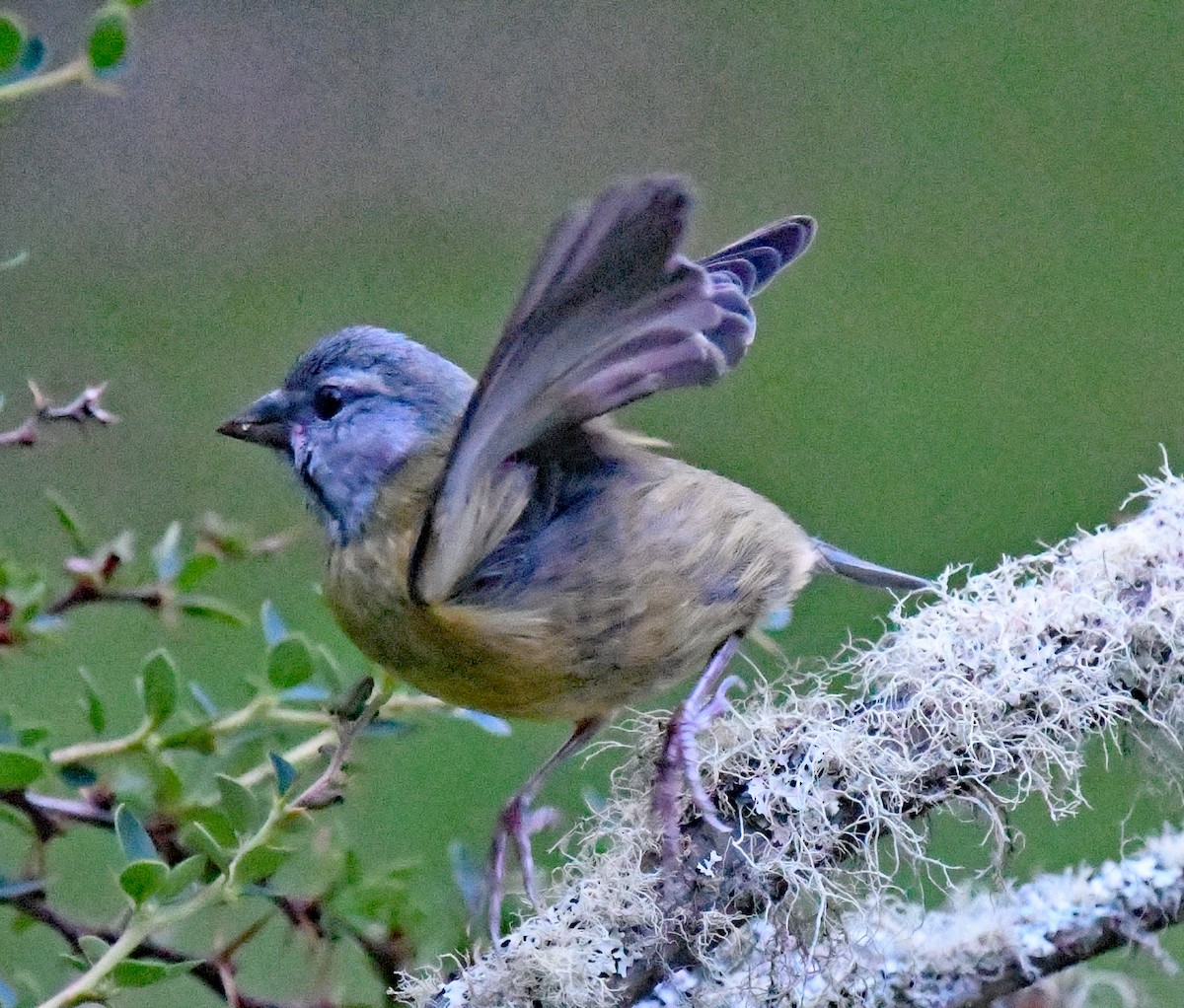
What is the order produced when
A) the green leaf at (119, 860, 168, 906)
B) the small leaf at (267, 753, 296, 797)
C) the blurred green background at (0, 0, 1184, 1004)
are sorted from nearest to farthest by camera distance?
the green leaf at (119, 860, 168, 906) → the small leaf at (267, 753, 296, 797) → the blurred green background at (0, 0, 1184, 1004)

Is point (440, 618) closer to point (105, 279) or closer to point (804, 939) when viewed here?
point (804, 939)

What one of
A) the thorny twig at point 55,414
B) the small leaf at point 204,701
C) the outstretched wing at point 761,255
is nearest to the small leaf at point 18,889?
the small leaf at point 204,701

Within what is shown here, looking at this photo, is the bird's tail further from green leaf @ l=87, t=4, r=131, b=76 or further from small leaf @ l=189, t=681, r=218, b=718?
green leaf @ l=87, t=4, r=131, b=76

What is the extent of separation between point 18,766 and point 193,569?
1.08 feet

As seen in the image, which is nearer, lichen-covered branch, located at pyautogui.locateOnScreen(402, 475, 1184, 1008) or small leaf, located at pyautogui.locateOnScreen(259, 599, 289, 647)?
lichen-covered branch, located at pyautogui.locateOnScreen(402, 475, 1184, 1008)

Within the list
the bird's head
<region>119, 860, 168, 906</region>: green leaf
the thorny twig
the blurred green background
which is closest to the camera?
<region>119, 860, 168, 906</region>: green leaf

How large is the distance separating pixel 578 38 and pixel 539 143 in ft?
1.25

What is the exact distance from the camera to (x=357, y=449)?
1.85 m

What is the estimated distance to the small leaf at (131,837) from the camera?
4.28 ft

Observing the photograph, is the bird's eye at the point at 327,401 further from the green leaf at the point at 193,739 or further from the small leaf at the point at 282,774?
the small leaf at the point at 282,774

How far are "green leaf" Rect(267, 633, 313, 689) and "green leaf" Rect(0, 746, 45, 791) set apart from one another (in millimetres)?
242

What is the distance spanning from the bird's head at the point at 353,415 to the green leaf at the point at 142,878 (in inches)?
23.8

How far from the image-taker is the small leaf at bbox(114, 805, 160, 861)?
1305 millimetres

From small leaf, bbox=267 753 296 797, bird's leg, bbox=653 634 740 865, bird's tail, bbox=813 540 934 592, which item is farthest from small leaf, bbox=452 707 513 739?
bird's tail, bbox=813 540 934 592
